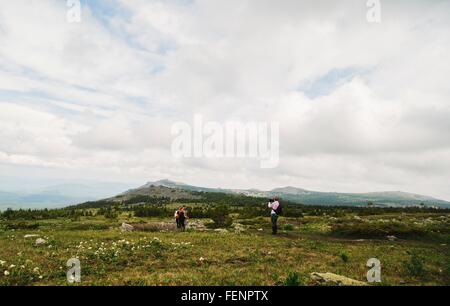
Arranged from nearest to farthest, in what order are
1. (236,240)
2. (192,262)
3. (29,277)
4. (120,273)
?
(29,277) → (120,273) → (192,262) → (236,240)

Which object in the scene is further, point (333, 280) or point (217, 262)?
point (217, 262)

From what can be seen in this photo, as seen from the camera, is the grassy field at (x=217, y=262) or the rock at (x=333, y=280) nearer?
the rock at (x=333, y=280)

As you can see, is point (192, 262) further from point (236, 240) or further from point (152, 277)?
point (236, 240)

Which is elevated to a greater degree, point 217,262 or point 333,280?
point 333,280

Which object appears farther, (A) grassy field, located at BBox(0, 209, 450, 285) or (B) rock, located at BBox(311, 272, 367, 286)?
(A) grassy field, located at BBox(0, 209, 450, 285)

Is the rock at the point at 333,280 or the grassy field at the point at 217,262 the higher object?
the rock at the point at 333,280

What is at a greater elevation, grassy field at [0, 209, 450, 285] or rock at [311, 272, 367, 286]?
rock at [311, 272, 367, 286]
